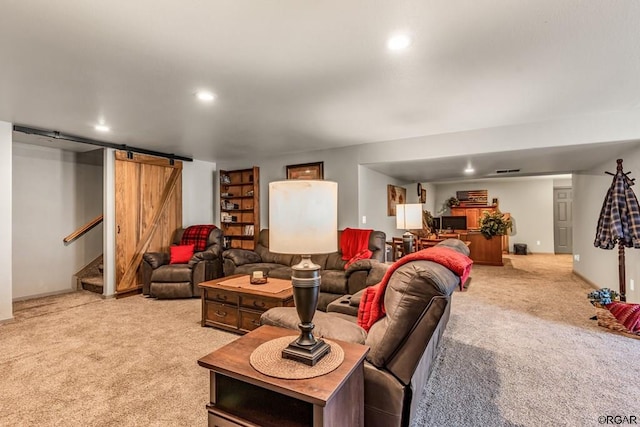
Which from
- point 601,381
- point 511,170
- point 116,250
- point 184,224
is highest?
point 511,170

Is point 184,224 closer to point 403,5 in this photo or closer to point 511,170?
point 403,5

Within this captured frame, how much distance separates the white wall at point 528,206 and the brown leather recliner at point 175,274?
8260 millimetres

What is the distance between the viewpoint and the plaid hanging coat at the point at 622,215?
3348mm

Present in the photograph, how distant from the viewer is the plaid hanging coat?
3348mm

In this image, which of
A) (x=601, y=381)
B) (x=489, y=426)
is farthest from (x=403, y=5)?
(x=601, y=381)

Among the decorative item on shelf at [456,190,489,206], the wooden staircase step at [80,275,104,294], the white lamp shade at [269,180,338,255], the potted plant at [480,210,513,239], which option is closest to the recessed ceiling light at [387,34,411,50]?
the white lamp shade at [269,180,338,255]

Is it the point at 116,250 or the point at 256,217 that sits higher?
the point at 256,217

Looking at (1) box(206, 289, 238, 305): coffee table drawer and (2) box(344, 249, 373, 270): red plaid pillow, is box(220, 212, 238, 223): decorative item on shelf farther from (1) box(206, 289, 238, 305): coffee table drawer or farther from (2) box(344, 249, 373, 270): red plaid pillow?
(2) box(344, 249, 373, 270): red plaid pillow

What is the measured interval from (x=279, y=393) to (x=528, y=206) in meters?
10.2

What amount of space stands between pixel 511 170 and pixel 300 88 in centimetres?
480

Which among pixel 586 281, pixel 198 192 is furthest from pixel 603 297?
pixel 198 192

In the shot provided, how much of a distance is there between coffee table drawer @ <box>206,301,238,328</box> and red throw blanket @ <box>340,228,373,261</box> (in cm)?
163

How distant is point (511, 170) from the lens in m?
5.77

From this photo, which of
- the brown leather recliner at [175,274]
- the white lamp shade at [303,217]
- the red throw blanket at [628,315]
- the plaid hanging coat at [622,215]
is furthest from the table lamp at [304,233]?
the plaid hanging coat at [622,215]
